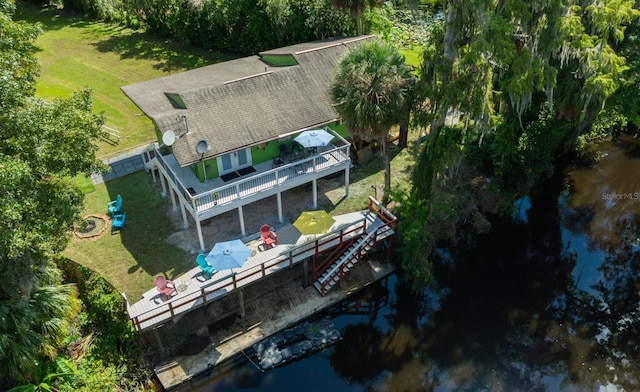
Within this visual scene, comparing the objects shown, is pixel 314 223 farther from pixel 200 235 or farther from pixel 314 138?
pixel 200 235

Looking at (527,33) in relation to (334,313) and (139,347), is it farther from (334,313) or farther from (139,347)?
(139,347)

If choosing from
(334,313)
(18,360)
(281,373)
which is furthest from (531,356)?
(18,360)

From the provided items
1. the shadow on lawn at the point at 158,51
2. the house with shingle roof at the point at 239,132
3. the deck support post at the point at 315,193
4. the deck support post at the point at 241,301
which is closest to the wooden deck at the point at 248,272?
the deck support post at the point at 241,301

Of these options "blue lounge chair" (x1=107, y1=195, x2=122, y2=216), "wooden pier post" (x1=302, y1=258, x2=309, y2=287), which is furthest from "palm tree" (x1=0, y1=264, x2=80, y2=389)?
"wooden pier post" (x1=302, y1=258, x2=309, y2=287)

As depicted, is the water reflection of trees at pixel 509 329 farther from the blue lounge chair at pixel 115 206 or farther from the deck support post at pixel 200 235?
the blue lounge chair at pixel 115 206

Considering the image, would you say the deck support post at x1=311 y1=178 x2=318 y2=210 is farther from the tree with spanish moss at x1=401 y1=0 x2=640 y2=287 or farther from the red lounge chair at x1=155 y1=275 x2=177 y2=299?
the red lounge chair at x1=155 y1=275 x2=177 y2=299

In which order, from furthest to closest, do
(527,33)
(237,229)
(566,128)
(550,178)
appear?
1. (550,178)
2. (566,128)
3. (237,229)
4. (527,33)
